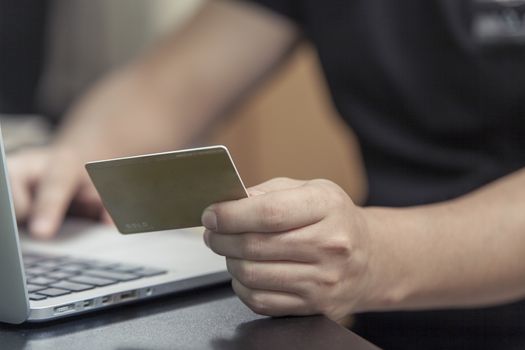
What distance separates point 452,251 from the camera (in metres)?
0.58

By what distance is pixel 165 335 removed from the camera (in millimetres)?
483

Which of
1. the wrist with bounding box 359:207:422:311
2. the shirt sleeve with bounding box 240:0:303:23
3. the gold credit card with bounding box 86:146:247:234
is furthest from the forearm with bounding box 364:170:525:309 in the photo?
the shirt sleeve with bounding box 240:0:303:23

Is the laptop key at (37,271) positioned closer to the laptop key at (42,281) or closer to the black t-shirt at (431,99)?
the laptop key at (42,281)

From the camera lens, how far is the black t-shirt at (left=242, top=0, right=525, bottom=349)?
87 cm

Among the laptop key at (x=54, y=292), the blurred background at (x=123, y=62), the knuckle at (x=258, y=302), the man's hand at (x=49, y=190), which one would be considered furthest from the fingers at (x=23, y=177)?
the blurred background at (x=123, y=62)

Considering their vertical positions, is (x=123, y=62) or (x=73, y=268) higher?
(x=73, y=268)

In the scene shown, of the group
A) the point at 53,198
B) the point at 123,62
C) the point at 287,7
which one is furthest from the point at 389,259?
the point at 123,62

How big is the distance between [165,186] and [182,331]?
3.4 inches

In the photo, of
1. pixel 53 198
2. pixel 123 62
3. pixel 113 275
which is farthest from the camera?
pixel 123 62

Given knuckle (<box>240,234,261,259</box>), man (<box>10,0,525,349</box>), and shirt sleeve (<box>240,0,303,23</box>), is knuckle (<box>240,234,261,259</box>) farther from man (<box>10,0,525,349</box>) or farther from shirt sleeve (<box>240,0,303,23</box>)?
shirt sleeve (<box>240,0,303,23</box>)

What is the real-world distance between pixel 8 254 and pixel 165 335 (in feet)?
0.35

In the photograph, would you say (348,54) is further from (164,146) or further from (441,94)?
(164,146)

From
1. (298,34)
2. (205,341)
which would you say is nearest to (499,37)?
(298,34)

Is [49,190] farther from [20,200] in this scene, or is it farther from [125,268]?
[125,268]
